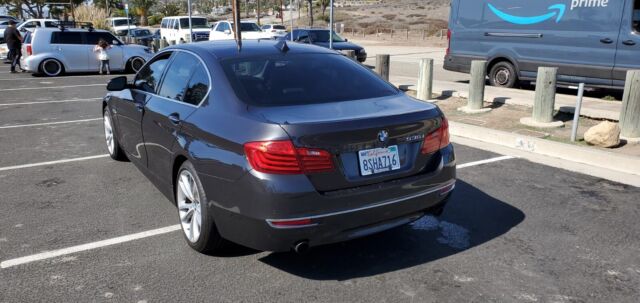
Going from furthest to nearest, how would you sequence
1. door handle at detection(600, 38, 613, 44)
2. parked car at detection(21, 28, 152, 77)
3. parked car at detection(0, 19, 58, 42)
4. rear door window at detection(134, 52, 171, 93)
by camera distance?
parked car at detection(0, 19, 58, 42)
parked car at detection(21, 28, 152, 77)
door handle at detection(600, 38, 613, 44)
rear door window at detection(134, 52, 171, 93)

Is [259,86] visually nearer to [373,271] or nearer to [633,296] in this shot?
[373,271]

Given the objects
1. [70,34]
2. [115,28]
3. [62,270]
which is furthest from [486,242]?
[115,28]

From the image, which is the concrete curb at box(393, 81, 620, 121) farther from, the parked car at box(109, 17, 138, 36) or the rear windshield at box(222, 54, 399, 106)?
the parked car at box(109, 17, 138, 36)

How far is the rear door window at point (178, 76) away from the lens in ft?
13.4

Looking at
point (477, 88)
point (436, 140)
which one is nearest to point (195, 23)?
point (477, 88)

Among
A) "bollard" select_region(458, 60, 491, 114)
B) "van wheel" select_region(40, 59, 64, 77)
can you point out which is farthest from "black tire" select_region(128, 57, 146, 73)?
"bollard" select_region(458, 60, 491, 114)

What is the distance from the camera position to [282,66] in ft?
13.0

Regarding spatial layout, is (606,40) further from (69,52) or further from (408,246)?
(69,52)

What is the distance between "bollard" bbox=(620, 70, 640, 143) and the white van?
23.8 meters

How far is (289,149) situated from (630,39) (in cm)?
883

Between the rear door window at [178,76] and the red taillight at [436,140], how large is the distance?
1845mm

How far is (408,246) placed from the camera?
12.8 feet

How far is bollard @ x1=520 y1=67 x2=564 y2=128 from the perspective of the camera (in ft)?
24.7

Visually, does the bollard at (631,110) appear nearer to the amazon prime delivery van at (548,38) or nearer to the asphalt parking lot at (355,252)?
the asphalt parking lot at (355,252)
